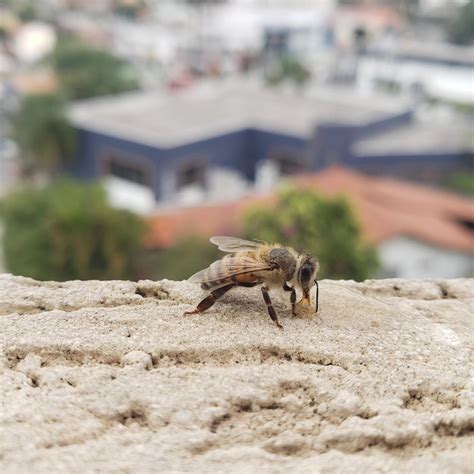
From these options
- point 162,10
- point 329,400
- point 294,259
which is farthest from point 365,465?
point 162,10

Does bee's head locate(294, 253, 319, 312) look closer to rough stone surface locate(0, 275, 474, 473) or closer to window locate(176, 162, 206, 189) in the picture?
rough stone surface locate(0, 275, 474, 473)

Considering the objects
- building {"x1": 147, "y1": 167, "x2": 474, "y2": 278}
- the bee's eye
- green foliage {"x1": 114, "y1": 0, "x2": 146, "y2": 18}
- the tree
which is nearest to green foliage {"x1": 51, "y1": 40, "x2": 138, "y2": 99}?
building {"x1": 147, "y1": 167, "x2": 474, "y2": 278}

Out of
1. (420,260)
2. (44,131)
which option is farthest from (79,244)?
(44,131)

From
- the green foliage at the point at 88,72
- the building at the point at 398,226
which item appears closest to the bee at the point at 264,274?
the building at the point at 398,226

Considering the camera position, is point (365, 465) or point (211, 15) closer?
point (365, 465)

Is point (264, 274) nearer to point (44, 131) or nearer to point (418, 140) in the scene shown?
point (44, 131)

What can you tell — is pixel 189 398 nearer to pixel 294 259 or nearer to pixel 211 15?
pixel 294 259

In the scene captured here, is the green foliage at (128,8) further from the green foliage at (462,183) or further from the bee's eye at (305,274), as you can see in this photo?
the bee's eye at (305,274)
